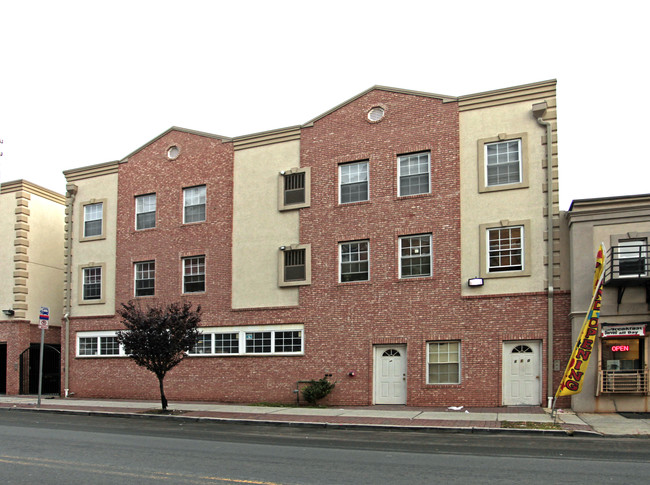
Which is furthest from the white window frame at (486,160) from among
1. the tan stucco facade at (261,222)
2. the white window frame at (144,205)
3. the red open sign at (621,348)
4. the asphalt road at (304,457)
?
the white window frame at (144,205)

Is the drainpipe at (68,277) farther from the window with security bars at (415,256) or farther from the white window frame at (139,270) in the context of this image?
the window with security bars at (415,256)

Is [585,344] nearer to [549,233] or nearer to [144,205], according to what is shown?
[549,233]

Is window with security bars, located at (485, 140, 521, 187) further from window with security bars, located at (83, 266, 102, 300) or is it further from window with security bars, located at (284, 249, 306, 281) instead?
window with security bars, located at (83, 266, 102, 300)

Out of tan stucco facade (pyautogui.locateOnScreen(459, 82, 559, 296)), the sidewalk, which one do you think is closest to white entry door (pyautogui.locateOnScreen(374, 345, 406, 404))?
the sidewalk

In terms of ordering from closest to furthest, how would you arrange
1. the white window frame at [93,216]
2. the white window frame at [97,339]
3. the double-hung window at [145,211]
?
the white window frame at [97,339]
the double-hung window at [145,211]
the white window frame at [93,216]

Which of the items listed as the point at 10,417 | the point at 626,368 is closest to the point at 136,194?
the point at 10,417

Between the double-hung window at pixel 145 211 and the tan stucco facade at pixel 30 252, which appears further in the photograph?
the tan stucco facade at pixel 30 252

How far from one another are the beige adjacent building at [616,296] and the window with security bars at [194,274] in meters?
13.1

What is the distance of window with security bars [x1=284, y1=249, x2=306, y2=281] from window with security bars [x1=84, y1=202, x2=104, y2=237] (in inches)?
353

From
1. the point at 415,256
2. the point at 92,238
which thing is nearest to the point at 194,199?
the point at 92,238

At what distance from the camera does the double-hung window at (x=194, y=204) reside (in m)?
25.2

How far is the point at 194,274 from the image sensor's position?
25031 mm

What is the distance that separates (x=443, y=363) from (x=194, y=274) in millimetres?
9951

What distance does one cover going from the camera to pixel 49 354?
29953 millimetres
